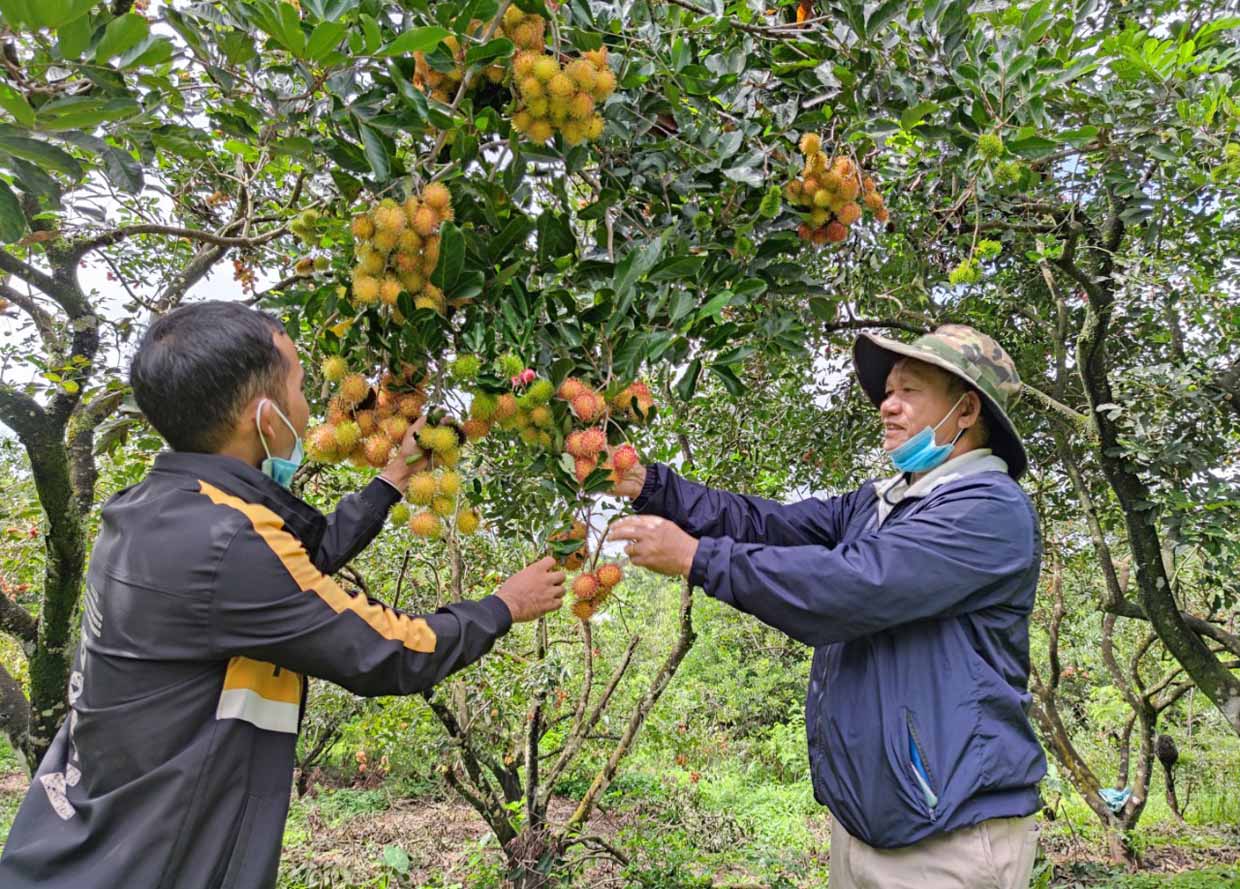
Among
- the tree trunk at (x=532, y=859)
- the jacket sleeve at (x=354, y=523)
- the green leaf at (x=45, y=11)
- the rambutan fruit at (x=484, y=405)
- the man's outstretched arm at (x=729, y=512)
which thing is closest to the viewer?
the green leaf at (x=45, y=11)

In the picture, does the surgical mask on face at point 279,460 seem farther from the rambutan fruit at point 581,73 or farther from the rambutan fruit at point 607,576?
the rambutan fruit at point 581,73

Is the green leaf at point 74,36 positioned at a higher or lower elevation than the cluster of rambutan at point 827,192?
lower

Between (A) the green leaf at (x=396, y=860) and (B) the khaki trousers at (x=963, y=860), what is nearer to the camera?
(B) the khaki trousers at (x=963, y=860)

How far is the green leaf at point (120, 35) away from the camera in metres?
0.86

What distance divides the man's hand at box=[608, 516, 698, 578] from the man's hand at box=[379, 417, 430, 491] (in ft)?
1.16

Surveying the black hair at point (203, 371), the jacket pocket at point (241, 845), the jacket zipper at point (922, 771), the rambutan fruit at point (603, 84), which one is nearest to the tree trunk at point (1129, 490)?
the jacket zipper at point (922, 771)

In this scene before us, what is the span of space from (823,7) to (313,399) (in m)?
1.24

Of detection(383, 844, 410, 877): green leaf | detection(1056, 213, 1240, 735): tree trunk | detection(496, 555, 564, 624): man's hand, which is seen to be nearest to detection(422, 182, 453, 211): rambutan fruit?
detection(496, 555, 564, 624): man's hand

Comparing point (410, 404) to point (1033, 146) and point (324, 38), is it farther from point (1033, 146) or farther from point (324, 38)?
point (1033, 146)

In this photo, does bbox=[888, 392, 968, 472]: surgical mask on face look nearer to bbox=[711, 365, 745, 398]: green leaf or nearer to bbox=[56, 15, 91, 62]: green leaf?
bbox=[711, 365, 745, 398]: green leaf

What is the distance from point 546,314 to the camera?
1.12m

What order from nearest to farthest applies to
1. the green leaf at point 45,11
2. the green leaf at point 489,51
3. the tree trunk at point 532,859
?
1. the green leaf at point 45,11
2. the green leaf at point 489,51
3. the tree trunk at point 532,859

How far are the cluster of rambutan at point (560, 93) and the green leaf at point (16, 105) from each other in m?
0.56

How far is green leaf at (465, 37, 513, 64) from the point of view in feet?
3.15
